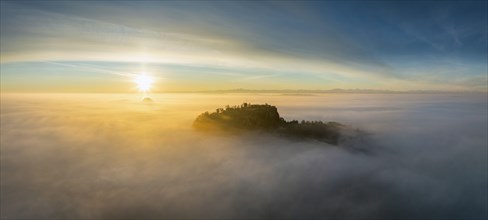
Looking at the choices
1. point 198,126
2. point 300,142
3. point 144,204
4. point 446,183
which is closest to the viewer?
point 144,204

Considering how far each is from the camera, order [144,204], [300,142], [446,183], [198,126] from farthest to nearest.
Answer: [446,183]
[198,126]
[300,142]
[144,204]

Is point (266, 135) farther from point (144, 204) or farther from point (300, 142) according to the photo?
point (144, 204)

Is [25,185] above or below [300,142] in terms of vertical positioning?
below

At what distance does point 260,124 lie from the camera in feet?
500

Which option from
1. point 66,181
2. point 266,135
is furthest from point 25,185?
point 266,135

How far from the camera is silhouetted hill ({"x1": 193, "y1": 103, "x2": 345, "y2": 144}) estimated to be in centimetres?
15138

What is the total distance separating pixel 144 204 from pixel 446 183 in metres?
175

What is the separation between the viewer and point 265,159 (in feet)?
651

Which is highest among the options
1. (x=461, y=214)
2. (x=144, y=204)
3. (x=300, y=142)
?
(x=300, y=142)

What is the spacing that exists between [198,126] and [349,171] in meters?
87.5

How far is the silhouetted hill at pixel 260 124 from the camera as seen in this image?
15138 cm

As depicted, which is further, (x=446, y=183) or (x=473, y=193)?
(x=446, y=183)

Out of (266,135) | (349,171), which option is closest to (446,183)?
(349,171)

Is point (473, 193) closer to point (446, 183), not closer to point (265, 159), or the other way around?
point (446, 183)
